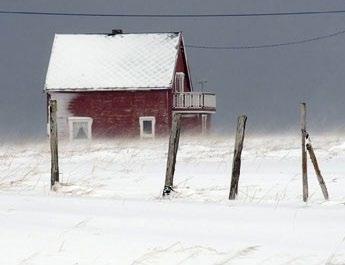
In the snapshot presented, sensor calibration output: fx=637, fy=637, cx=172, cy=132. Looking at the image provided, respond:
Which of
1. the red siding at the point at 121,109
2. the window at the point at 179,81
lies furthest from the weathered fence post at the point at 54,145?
the window at the point at 179,81

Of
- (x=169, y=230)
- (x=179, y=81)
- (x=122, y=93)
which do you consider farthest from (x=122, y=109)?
(x=169, y=230)

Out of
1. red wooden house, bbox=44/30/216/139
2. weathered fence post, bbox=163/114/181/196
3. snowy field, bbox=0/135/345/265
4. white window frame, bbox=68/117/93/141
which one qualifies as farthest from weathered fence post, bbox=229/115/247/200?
white window frame, bbox=68/117/93/141

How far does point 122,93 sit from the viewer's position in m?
41.6

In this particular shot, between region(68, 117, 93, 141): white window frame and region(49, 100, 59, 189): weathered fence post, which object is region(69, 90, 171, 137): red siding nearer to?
region(68, 117, 93, 141): white window frame

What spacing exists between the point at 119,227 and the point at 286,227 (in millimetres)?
1638

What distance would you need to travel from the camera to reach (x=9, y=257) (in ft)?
16.5

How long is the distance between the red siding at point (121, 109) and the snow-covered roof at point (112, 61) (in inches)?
24.7

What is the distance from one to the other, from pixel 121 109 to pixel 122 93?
41.2 inches

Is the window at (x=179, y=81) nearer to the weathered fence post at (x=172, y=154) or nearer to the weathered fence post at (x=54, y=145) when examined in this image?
the weathered fence post at (x=54, y=145)

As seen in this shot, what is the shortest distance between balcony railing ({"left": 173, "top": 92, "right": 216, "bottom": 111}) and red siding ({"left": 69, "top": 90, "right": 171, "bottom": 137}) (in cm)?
96

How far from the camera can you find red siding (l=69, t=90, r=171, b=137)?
135 ft

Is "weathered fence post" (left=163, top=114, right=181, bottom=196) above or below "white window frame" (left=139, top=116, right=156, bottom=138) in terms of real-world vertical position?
above

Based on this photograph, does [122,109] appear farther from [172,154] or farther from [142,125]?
[172,154]

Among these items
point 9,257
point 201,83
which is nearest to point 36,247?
point 9,257
